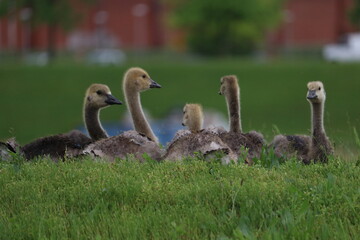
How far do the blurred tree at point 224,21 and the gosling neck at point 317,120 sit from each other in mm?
52329

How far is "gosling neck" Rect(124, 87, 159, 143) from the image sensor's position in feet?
31.1

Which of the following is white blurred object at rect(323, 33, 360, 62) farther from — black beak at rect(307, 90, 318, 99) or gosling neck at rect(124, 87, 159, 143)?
black beak at rect(307, 90, 318, 99)

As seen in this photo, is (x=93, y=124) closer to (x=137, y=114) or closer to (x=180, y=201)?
(x=137, y=114)

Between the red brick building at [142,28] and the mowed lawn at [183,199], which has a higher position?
the mowed lawn at [183,199]

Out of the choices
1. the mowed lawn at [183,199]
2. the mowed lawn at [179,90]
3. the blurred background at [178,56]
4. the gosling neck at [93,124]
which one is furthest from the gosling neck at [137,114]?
the mowed lawn at [179,90]

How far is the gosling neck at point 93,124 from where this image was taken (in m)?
9.26

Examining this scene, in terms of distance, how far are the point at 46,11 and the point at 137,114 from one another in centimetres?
4650

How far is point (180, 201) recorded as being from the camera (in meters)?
6.98

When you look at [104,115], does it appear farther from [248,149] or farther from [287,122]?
[248,149]

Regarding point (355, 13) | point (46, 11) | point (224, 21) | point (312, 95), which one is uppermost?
point (312, 95)

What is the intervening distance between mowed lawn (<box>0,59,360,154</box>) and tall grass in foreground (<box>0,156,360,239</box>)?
104 ft

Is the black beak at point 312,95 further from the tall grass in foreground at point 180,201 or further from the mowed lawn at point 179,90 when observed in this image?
the mowed lawn at point 179,90

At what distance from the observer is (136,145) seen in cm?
828

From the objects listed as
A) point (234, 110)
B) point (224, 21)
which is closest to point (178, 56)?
point (224, 21)
